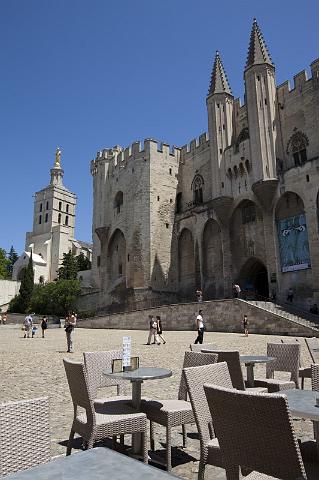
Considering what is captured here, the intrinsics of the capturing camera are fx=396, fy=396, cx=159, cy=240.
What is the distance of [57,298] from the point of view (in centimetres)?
3831

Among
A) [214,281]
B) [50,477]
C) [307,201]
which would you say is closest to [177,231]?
[214,281]

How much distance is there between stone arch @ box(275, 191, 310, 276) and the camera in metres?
23.3

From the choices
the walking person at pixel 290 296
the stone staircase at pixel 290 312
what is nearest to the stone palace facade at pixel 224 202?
the walking person at pixel 290 296

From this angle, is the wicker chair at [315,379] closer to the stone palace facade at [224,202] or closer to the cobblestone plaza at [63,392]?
the cobblestone plaza at [63,392]

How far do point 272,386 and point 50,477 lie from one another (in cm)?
436

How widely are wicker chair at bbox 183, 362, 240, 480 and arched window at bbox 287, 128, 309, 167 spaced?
2435 centimetres

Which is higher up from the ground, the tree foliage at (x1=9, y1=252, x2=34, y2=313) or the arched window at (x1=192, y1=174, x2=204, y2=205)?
the arched window at (x1=192, y1=174, x2=204, y2=205)

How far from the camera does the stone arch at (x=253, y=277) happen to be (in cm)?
2826

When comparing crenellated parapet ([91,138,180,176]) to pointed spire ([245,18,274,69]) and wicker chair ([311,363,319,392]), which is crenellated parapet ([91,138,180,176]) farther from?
wicker chair ([311,363,319,392])

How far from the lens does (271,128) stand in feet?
86.8

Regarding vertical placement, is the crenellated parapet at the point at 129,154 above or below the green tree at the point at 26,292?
above

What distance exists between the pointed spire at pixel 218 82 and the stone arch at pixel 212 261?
33.7 ft

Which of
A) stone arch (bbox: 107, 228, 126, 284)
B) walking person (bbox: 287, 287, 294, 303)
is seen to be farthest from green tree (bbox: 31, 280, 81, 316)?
walking person (bbox: 287, 287, 294, 303)

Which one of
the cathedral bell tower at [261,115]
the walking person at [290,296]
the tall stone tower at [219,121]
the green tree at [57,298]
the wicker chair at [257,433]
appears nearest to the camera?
the wicker chair at [257,433]
